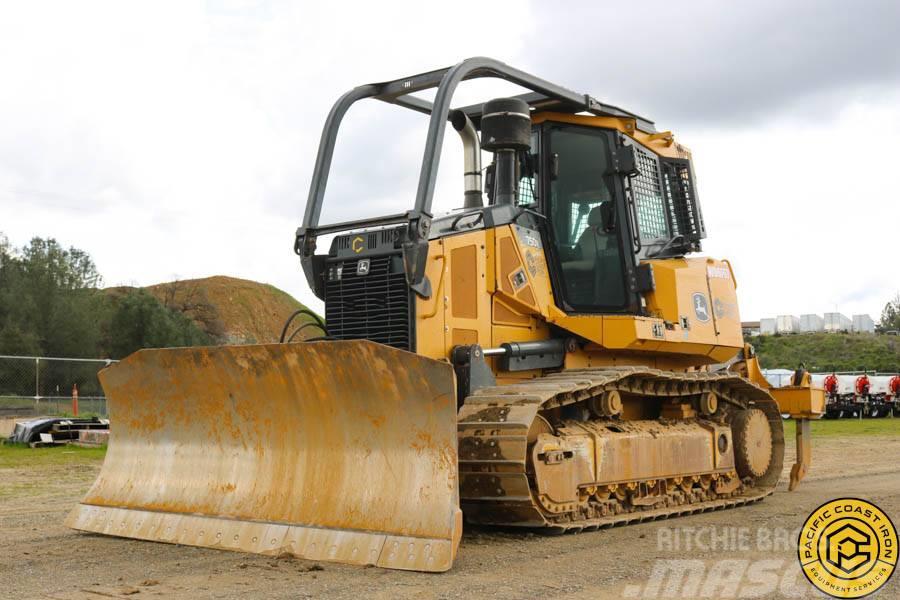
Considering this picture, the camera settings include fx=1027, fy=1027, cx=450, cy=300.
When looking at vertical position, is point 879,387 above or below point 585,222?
below

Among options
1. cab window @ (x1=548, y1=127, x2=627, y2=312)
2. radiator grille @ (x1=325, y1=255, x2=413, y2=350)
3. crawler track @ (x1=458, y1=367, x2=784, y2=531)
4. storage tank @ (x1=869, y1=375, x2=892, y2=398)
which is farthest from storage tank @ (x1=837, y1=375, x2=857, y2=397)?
radiator grille @ (x1=325, y1=255, x2=413, y2=350)

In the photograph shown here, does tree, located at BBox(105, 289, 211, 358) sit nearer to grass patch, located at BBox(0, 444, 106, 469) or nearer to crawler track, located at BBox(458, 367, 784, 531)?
grass patch, located at BBox(0, 444, 106, 469)

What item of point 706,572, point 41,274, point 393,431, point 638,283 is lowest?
point 706,572

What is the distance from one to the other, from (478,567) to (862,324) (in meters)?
70.7

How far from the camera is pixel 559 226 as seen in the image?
9.14m

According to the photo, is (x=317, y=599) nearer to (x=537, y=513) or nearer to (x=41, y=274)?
(x=537, y=513)

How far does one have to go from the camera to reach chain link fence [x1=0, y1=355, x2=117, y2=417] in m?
21.7

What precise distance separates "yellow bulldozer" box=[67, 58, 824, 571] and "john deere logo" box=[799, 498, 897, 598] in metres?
1.66

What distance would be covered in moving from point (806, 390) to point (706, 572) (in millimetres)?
5905

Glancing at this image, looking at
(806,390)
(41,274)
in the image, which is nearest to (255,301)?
(41,274)

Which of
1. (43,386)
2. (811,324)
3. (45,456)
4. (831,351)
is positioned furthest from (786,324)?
(45,456)

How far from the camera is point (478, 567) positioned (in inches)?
244

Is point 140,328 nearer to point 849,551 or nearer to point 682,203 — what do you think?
point 682,203

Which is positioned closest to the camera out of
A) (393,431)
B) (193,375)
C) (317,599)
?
(317,599)
